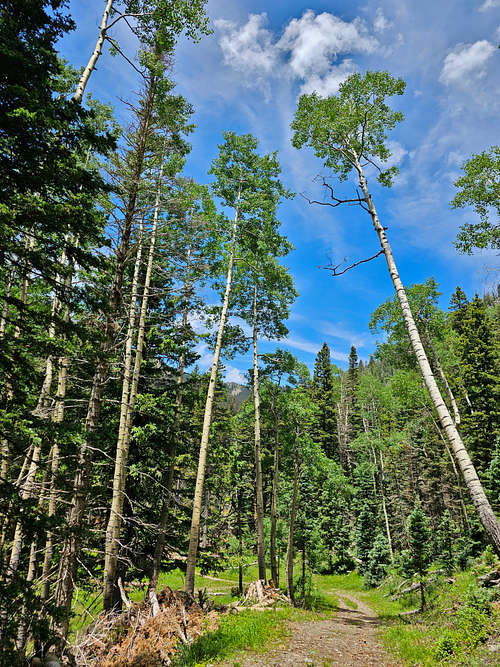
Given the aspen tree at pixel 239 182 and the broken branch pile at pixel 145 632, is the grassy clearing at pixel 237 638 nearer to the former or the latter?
the broken branch pile at pixel 145 632

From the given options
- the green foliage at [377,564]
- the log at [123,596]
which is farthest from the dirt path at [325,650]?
the green foliage at [377,564]

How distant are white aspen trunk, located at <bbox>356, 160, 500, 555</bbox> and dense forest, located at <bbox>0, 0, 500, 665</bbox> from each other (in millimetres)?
44

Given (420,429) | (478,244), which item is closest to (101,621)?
(478,244)

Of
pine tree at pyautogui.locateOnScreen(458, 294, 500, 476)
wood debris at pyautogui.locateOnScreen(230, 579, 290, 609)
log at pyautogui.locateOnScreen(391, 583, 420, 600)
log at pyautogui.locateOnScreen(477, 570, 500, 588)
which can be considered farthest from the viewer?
pine tree at pyautogui.locateOnScreen(458, 294, 500, 476)

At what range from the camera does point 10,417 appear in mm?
4559

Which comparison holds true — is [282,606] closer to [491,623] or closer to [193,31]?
[491,623]

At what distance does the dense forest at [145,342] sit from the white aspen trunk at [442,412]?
0.15 ft

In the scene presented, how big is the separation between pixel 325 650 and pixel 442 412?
268 inches

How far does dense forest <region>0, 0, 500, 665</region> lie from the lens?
439 cm

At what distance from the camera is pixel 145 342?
43.3 ft

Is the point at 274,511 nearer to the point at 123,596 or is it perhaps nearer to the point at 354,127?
the point at 123,596

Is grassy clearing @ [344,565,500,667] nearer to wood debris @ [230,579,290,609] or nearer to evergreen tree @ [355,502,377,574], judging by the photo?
wood debris @ [230,579,290,609]

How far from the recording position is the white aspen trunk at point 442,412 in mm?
5855

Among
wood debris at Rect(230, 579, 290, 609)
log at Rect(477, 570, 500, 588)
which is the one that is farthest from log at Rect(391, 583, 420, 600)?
log at Rect(477, 570, 500, 588)
